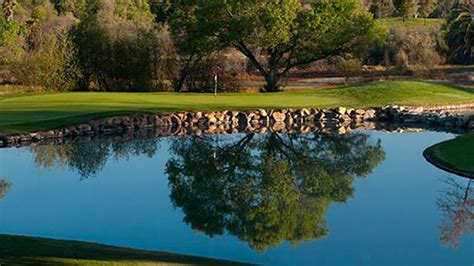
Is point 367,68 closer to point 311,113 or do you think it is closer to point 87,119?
point 311,113

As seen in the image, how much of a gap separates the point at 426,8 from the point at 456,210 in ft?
262

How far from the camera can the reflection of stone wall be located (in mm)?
25094

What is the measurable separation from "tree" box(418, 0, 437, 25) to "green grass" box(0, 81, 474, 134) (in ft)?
175

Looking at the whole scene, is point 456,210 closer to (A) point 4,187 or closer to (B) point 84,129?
(A) point 4,187

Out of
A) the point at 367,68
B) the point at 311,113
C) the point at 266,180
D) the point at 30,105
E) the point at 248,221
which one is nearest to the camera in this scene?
the point at 248,221

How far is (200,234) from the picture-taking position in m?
11.5

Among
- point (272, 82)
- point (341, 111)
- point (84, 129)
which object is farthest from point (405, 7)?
point (84, 129)

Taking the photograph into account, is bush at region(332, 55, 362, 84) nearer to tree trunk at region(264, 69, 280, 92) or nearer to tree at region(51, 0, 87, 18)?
tree trunk at region(264, 69, 280, 92)

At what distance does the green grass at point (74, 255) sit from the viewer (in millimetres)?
8289

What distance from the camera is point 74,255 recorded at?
29.1 feet

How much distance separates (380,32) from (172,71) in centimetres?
1279

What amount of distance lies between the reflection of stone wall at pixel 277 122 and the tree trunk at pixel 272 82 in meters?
10.4

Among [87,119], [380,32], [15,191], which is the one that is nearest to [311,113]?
[87,119]

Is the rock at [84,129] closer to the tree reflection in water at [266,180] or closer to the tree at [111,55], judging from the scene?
the tree reflection in water at [266,180]
